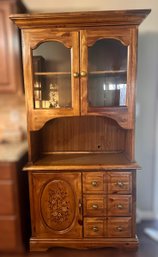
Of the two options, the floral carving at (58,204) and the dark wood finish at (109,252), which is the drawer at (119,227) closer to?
the dark wood finish at (109,252)

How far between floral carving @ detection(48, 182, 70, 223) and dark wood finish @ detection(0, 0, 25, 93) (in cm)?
91

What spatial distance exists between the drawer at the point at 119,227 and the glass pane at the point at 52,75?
1.03m

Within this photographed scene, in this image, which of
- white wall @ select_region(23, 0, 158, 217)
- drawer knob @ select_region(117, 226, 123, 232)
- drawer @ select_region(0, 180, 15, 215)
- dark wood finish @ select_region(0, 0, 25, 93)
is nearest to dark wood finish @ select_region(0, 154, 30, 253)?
drawer @ select_region(0, 180, 15, 215)

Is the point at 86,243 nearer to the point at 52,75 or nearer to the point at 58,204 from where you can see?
the point at 58,204

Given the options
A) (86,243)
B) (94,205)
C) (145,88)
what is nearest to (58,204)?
(94,205)

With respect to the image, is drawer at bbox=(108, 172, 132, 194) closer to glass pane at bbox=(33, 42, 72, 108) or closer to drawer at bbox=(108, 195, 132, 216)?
drawer at bbox=(108, 195, 132, 216)

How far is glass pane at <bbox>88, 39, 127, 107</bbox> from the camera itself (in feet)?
5.94

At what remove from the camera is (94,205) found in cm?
194

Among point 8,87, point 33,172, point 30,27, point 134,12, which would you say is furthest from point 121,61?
point 33,172

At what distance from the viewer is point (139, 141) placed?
2.33m

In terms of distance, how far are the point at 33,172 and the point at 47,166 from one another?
0.42 feet

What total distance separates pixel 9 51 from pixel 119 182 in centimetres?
142

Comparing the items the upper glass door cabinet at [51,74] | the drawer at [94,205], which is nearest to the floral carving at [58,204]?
the drawer at [94,205]

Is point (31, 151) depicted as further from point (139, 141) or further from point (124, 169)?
point (139, 141)
